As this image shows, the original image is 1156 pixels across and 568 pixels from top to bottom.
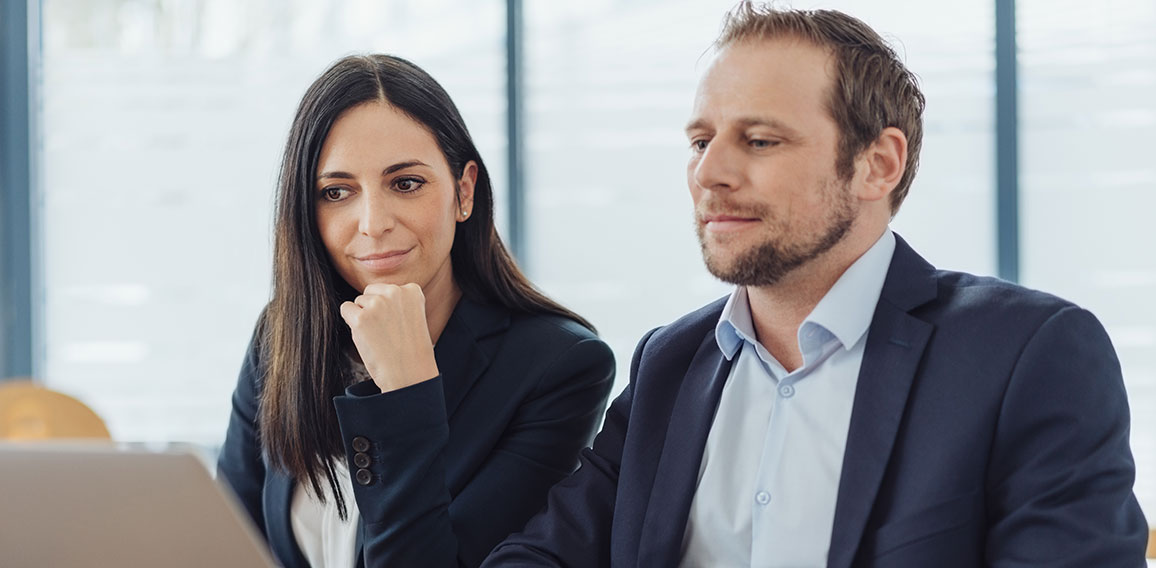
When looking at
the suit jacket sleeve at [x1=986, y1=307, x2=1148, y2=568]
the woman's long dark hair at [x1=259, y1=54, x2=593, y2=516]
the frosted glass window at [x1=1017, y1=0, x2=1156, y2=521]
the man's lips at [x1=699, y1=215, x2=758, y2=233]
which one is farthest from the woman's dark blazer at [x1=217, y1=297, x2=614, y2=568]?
the frosted glass window at [x1=1017, y1=0, x2=1156, y2=521]

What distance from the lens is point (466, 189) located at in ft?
6.17

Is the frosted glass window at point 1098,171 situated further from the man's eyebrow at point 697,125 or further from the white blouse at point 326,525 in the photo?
the white blouse at point 326,525

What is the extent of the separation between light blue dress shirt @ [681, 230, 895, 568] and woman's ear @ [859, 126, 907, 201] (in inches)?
2.7

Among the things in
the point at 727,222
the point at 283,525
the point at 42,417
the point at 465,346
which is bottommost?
the point at 283,525

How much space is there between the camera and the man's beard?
52.9 inches

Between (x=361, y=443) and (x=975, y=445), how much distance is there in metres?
0.87

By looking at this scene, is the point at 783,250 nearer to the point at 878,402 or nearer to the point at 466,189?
the point at 878,402

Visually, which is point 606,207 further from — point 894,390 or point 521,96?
point 894,390

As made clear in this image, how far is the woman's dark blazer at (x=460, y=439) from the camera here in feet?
5.14

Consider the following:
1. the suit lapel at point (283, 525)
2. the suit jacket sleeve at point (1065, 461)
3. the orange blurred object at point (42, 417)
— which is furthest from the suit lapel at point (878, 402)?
the orange blurred object at point (42, 417)

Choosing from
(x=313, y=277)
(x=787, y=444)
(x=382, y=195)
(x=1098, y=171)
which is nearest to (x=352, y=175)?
(x=382, y=195)

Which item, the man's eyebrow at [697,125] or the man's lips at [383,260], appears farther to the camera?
the man's lips at [383,260]

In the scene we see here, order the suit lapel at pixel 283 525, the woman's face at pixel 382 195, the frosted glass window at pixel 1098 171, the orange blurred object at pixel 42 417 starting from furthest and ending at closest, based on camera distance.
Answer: the frosted glass window at pixel 1098 171
the orange blurred object at pixel 42 417
the suit lapel at pixel 283 525
the woman's face at pixel 382 195

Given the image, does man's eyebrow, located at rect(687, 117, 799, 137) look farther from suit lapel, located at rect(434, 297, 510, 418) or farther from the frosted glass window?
the frosted glass window
